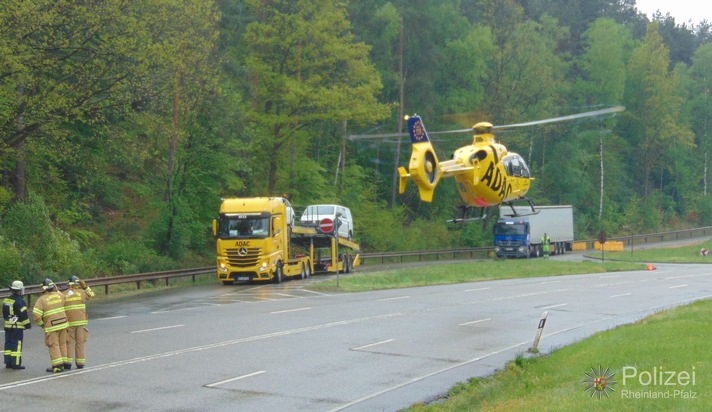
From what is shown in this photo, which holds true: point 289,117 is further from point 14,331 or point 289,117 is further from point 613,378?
point 613,378

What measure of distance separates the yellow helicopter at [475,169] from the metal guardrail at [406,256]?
1299 cm

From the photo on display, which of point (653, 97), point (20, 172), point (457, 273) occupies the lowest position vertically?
point (457, 273)

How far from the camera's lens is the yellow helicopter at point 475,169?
78.0 feet

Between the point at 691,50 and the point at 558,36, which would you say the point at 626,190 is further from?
the point at 691,50

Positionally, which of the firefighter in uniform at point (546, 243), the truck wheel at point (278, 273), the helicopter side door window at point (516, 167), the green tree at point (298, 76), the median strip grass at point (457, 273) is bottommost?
the median strip grass at point (457, 273)

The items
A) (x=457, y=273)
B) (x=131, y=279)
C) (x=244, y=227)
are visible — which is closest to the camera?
(x=131, y=279)

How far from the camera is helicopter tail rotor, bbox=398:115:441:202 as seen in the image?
23547mm

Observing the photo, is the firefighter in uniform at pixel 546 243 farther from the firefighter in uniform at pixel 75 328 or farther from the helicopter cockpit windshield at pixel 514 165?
the firefighter in uniform at pixel 75 328

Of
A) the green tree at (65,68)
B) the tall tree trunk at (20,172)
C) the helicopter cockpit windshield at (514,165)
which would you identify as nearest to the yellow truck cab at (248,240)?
the tall tree trunk at (20,172)

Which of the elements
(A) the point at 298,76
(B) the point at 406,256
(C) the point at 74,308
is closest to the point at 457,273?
(A) the point at 298,76

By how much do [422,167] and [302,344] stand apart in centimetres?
676

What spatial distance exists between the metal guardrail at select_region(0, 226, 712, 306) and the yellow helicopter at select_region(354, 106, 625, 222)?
13.0 meters

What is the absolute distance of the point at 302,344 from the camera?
63.0ft

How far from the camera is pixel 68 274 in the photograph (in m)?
31.2
